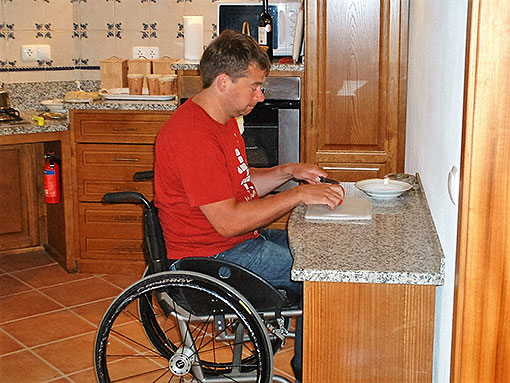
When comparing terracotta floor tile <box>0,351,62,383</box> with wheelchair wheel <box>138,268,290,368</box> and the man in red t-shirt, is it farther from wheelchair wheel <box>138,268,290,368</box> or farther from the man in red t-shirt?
the man in red t-shirt

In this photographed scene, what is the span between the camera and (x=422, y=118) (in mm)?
2607

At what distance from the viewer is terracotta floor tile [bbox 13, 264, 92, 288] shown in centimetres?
397

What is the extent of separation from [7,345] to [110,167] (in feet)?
3.67

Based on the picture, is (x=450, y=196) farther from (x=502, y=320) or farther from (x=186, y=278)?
(x=186, y=278)

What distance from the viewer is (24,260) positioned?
4.31 meters

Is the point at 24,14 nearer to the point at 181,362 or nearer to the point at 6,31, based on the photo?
the point at 6,31

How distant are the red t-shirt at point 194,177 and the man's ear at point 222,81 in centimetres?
9

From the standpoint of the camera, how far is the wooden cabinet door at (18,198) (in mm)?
4250

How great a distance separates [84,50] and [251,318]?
3.08 m

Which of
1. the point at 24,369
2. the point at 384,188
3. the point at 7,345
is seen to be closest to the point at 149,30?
the point at 7,345

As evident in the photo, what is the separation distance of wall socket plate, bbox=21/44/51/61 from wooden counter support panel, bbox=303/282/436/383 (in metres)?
3.21

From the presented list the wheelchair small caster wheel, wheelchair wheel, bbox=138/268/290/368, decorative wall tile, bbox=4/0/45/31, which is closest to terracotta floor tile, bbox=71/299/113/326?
wheelchair wheel, bbox=138/268/290/368

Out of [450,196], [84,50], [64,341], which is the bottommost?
[64,341]

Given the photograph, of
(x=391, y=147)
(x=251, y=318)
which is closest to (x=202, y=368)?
(x=251, y=318)
